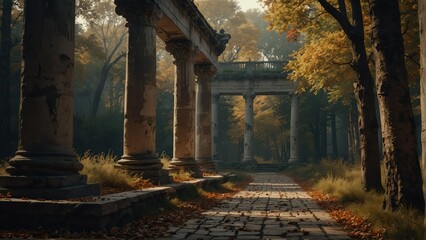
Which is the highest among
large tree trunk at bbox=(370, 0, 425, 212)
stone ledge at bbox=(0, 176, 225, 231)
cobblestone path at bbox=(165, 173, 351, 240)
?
large tree trunk at bbox=(370, 0, 425, 212)

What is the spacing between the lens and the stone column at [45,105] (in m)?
7.17

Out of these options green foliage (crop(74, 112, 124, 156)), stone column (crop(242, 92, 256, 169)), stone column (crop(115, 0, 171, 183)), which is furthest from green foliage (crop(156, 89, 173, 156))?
stone column (crop(115, 0, 171, 183))

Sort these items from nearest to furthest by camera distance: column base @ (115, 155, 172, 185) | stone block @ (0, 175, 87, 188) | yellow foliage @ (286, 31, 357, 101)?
stone block @ (0, 175, 87, 188) → column base @ (115, 155, 172, 185) → yellow foliage @ (286, 31, 357, 101)

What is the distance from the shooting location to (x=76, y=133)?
28281 mm

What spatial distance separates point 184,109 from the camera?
17062 millimetres

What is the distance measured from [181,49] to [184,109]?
2.33m

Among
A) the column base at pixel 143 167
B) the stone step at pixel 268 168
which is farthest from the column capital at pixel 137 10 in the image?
the stone step at pixel 268 168

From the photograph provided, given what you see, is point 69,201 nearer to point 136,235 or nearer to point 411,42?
point 136,235

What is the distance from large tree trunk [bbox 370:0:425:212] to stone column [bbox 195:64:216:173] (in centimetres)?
1326

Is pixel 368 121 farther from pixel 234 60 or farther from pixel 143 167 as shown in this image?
pixel 234 60

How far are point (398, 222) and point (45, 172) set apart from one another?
5.66 m

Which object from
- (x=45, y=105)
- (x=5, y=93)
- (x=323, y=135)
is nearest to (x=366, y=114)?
(x=45, y=105)

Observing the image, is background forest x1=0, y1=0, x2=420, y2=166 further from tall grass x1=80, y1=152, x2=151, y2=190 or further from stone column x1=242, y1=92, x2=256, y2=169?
tall grass x1=80, y1=152, x2=151, y2=190

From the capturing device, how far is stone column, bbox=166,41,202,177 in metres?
16.9
